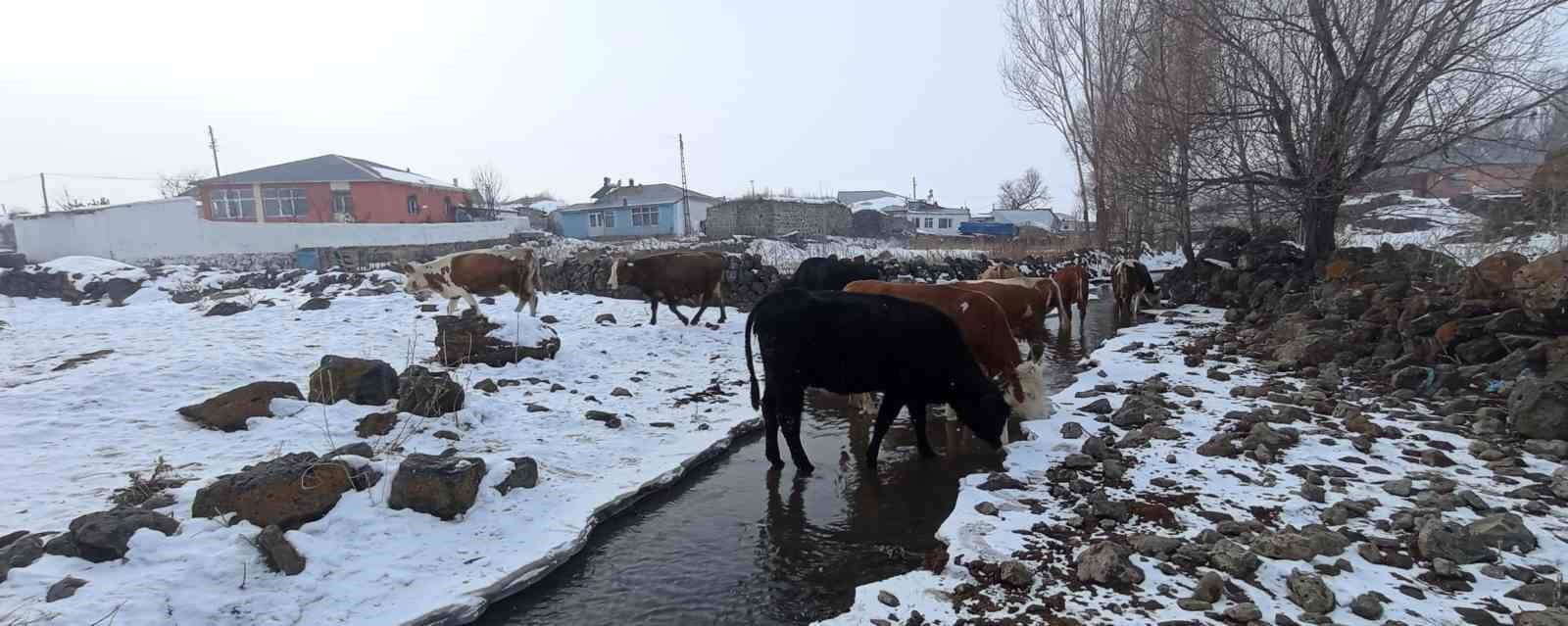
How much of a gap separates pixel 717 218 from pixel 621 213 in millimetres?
7526

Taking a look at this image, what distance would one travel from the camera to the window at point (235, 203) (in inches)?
1344

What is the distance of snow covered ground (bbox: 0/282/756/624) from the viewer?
4.04 m

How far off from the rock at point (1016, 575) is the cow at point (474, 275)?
10268 millimetres

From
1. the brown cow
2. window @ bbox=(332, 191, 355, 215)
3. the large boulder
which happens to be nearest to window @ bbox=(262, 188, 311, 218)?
window @ bbox=(332, 191, 355, 215)

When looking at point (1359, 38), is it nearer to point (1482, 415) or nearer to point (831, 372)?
point (1482, 415)

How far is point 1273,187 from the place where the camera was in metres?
13.5

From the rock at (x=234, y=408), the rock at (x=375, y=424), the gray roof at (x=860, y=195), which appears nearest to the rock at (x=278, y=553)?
the rock at (x=375, y=424)

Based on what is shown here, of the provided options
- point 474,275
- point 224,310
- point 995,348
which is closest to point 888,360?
point 995,348

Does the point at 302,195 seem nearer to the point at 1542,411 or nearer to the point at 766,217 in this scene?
the point at 766,217

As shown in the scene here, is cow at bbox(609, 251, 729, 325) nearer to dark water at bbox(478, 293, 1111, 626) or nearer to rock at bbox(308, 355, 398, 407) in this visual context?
rock at bbox(308, 355, 398, 407)

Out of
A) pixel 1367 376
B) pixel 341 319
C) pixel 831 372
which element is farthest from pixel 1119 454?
pixel 341 319

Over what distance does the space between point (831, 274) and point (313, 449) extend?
9.12 m

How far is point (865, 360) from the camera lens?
20.4 ft

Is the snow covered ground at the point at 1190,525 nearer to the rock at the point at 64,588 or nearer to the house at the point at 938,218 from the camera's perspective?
the rock at the point at 64,588
